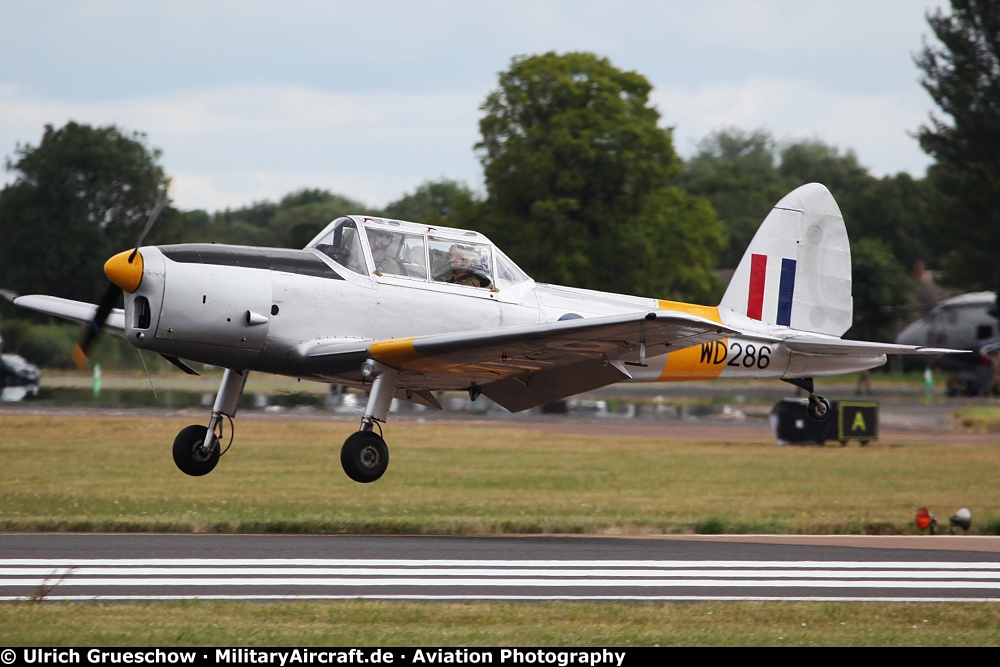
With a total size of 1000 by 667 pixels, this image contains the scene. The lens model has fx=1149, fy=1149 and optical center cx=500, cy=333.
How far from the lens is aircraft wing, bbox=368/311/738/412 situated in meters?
11.0

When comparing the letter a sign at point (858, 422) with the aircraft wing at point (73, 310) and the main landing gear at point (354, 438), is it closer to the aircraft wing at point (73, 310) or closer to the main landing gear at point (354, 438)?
the main landing gear at point (354, 438)

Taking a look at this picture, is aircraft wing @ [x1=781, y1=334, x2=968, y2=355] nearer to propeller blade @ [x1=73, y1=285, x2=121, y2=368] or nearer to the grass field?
the grass field

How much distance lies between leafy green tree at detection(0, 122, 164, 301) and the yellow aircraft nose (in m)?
29.9

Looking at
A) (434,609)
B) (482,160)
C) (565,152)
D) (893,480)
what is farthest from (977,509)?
(482,160)

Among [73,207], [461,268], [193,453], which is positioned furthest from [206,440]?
[73,207]

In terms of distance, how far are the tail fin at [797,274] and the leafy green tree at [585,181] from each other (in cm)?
2647

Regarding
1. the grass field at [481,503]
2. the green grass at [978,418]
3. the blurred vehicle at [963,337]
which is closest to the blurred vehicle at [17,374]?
the grass field at [481,503]

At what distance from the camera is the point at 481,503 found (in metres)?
21.5

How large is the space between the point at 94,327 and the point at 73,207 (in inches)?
1362

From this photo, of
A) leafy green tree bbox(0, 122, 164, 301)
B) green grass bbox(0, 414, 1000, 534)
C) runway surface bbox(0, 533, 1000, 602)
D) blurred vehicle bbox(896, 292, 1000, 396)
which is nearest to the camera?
runway surface bbox(0, 533, 1000, 602)

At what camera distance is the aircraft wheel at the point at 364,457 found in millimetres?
12109
